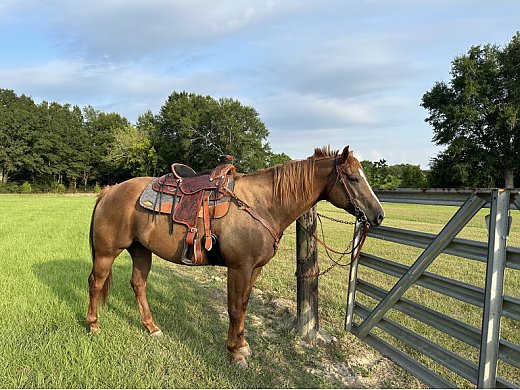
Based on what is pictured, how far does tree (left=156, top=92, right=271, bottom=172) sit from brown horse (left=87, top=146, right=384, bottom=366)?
46.5 metres

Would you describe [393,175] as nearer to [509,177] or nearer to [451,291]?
[509,177]

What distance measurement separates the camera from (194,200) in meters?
3.94

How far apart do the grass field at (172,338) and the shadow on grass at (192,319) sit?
0.04ft

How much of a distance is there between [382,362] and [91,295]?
3631mm

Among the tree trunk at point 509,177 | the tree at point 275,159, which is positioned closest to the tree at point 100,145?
the tree at point 275,159

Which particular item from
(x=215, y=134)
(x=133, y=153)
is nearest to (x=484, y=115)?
(x=215, y=134)

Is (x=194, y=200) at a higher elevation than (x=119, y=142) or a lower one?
lower

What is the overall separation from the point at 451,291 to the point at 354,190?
4.28ft

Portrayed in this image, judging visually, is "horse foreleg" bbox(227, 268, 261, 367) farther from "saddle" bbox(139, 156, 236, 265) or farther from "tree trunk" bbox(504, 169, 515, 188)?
"tree trunk" bbox(504, 169, 515, 188)

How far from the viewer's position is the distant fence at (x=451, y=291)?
269cm

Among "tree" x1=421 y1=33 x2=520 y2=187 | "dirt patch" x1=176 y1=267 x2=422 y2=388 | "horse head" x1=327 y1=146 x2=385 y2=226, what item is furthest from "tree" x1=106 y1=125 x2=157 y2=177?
"horse head" x1=327 y1=146 x2=385 y2=226

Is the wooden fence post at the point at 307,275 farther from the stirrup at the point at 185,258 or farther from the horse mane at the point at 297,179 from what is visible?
the stirrup at the point at 185,258

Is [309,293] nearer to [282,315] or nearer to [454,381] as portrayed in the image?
[282,315]

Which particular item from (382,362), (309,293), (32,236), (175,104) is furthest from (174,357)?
(175,104)
